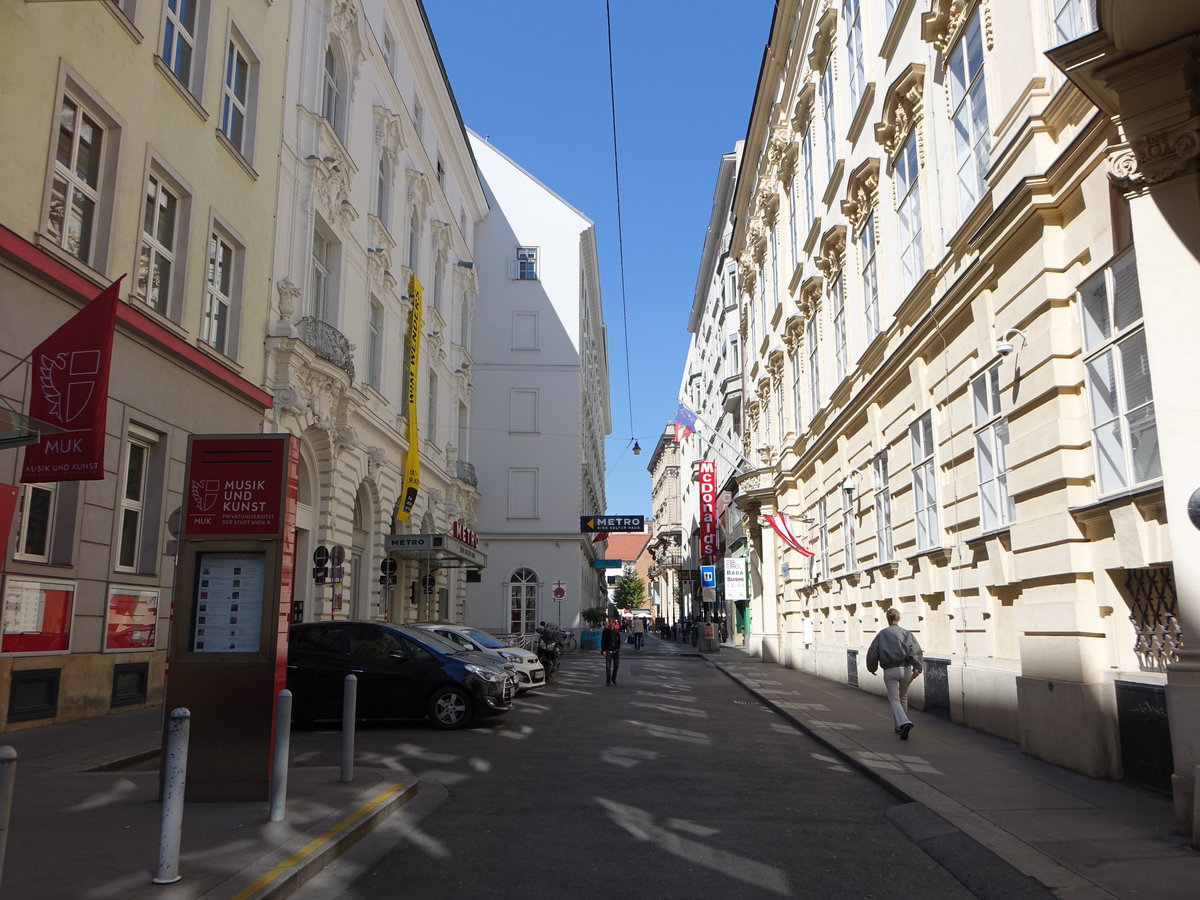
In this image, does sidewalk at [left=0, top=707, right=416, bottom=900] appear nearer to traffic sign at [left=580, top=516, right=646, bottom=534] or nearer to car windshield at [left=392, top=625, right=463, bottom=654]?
car windshield at [left=392, top=625, right=463, bottom=654]

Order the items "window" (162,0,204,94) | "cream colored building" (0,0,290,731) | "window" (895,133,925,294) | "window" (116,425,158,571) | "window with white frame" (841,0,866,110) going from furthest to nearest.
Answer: "window with white frame" (841,0,866,110), "window" (162,0,204,94), "window" (895,133,925,294), "window" (116,425,158,571), "cream colored building" (0,0,290,731)

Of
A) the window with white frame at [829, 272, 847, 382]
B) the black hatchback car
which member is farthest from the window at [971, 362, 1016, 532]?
the window with white frame at [829, 272, 847, 382]

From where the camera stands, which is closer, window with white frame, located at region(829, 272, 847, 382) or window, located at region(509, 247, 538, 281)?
window with white frame, located at region(829, 272, 847, 382)

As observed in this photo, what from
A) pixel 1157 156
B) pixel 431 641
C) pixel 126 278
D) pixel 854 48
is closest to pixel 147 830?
pixel 431 641

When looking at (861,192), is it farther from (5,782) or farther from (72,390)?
(5,782)

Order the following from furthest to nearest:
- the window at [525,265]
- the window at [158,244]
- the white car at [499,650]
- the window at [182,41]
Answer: the window at [525,265] < the white car at [499,650] < the window at [182,41] < the window at [158,244]

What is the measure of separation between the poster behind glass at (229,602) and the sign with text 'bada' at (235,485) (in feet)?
0.85

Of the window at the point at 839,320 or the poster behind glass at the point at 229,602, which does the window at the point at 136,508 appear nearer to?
the poster behind glass at the point at 229,602

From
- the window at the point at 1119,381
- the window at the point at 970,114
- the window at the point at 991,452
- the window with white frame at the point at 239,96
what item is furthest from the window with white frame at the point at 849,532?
the window with white frame at the point at 239,96

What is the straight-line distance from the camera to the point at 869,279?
18438mm

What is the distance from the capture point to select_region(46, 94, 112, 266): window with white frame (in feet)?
42.9

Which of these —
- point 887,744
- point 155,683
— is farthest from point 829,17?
point 155,683

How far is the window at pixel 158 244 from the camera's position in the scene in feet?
50.5

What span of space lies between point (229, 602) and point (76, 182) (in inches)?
337
